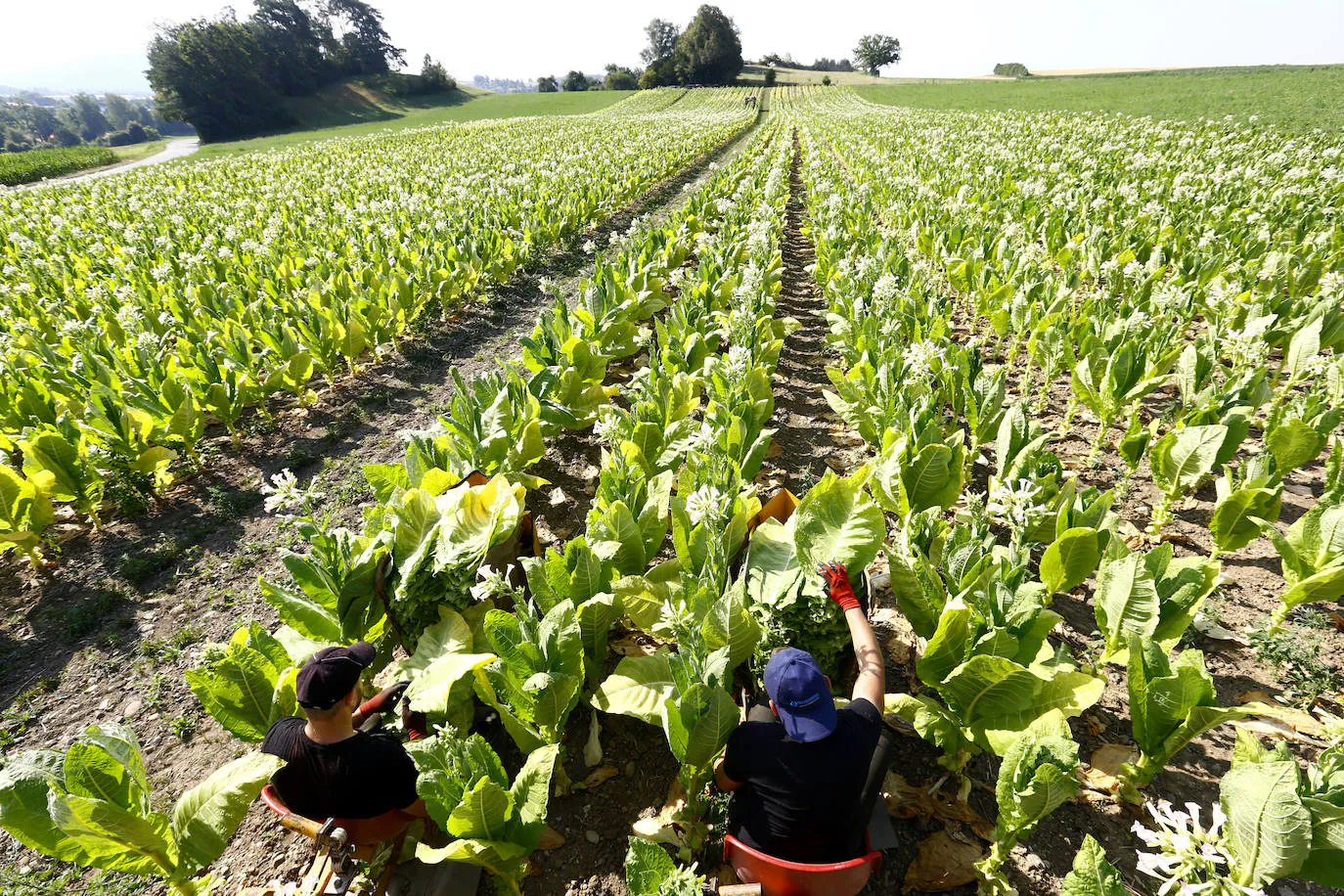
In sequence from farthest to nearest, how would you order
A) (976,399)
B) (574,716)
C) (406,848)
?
(976,399) < (574,716) < (406,848)

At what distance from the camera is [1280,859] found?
1.62 m

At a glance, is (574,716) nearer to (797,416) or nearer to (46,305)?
(797,416)

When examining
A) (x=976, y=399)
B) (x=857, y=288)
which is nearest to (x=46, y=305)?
(x=857, y=288)

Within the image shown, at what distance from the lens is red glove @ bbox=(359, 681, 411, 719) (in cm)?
265

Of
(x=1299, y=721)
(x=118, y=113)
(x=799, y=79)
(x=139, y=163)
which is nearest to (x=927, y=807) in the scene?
(x=1299, y=721)

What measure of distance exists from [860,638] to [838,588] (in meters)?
0.24

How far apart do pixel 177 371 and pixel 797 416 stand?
18.9 ft

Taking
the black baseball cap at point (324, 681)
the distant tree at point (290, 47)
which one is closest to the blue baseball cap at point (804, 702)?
the black baseball cap at point (324, 681)

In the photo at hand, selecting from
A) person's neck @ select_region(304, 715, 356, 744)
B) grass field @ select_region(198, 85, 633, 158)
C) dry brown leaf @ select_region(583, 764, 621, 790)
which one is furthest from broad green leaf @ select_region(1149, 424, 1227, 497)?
grass field @ select_region(198, 85, 633, 158)

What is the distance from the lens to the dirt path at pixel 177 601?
303cm

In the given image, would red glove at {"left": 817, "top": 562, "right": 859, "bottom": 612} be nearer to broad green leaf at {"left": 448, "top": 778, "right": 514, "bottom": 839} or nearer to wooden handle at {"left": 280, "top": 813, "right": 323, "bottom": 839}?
broad green leaf at {"left": 448, "top": 778, "right": 514, "bottom": 839}

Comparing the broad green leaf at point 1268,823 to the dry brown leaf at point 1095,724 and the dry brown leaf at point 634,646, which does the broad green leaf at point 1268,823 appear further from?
the dry brown leaf at point 634,646

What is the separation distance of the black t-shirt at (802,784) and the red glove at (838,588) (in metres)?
0.61

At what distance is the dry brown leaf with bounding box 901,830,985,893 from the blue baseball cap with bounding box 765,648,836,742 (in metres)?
0.97
